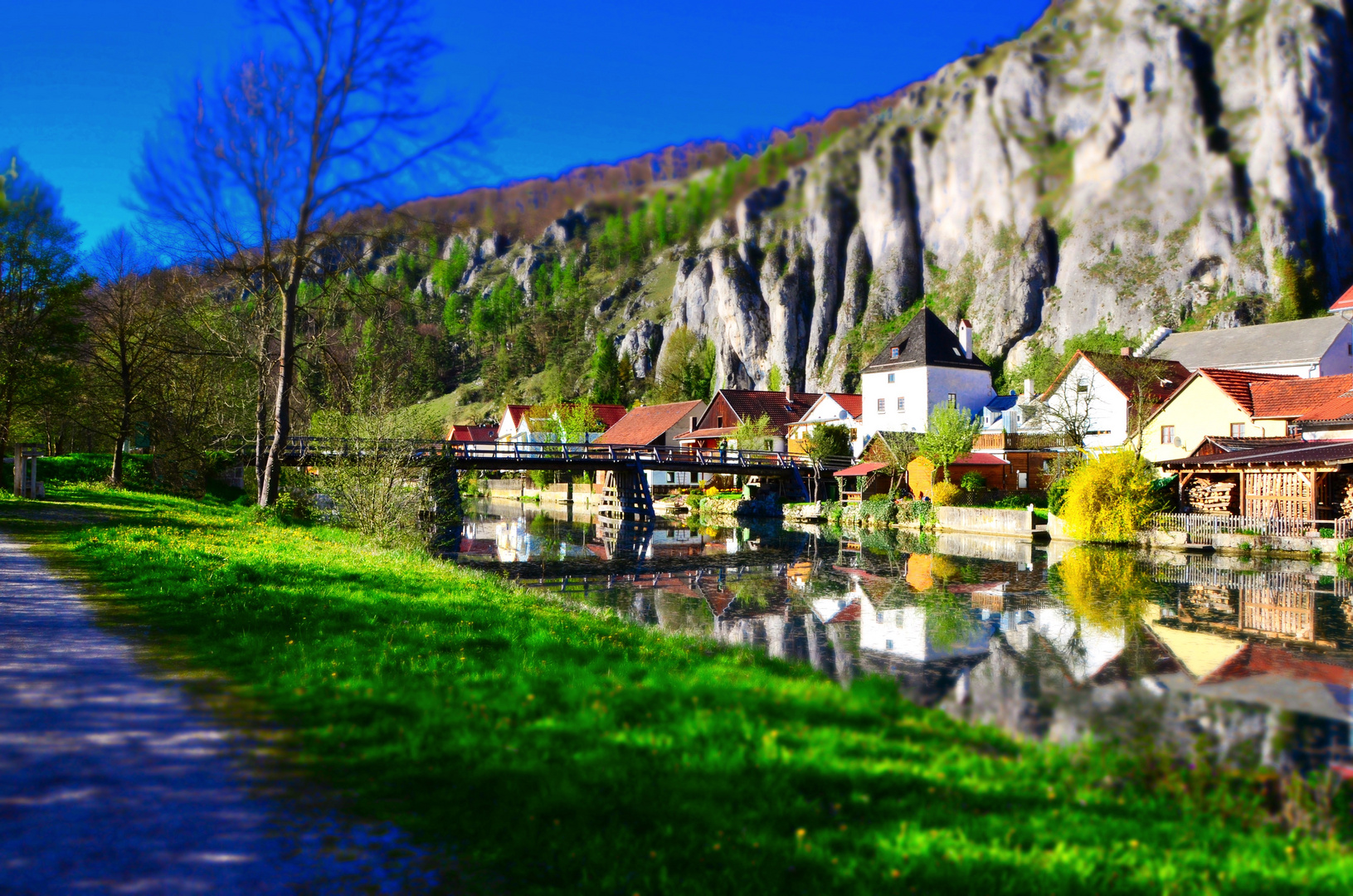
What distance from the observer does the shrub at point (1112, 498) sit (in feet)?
113

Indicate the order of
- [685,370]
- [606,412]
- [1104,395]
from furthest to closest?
1. [685,370]
2. [606,412]
3. [1104,395]

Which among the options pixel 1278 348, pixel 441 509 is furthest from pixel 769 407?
pixel 441 509

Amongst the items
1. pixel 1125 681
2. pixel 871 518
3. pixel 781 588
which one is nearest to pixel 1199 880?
pixel 1125 681

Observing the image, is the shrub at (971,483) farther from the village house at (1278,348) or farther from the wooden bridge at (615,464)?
Result: the village house at (1278,348)

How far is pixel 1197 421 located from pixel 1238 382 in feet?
9.08

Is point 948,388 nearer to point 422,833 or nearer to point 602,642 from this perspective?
point 602,642

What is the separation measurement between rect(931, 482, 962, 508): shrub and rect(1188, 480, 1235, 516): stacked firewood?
37.3 feet

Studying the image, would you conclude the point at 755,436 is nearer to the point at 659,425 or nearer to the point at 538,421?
the point at 659,425

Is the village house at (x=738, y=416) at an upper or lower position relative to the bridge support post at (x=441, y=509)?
upper

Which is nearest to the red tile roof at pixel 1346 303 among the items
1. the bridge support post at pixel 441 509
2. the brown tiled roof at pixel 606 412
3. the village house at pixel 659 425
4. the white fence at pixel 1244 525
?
the white fence at pixel 1244 525

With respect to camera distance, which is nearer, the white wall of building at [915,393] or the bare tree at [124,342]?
the bare tree at [124,342]

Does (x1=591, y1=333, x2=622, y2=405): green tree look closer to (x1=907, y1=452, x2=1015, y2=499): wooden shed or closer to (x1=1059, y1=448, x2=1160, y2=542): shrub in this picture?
(x1=907, y1=452, x2=1015, y2=499): wooden shed

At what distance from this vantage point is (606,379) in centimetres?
12481

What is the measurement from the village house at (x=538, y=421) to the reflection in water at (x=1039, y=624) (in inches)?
2012
